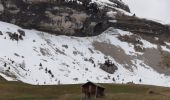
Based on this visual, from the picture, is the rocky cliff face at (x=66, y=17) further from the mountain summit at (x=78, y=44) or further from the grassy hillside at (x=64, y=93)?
the grassy hillside at (x=64, y=93)

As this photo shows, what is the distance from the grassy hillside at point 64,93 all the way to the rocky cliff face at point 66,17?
7688 cm

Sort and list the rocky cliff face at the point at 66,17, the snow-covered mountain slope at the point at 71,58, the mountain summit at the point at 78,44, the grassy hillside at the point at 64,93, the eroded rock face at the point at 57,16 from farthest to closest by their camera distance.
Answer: the rocky cliff face at the point at 66,17 → the eroded rock face at the point at 57,16 → the mountain summit at the point at 78,44 → the snow-covered mountain slope at the point at 71,58 → the grassy hillside at the point at 64,93

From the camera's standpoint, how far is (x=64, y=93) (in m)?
83.4

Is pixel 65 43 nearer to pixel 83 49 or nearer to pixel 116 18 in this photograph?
pixel 83 49

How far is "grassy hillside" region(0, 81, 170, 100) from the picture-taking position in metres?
72.0

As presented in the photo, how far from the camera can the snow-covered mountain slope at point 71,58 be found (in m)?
129

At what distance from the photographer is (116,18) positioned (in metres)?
193

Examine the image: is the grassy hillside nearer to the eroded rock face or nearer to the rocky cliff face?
the eroded rock face

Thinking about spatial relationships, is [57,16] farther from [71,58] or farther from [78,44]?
[71,58]

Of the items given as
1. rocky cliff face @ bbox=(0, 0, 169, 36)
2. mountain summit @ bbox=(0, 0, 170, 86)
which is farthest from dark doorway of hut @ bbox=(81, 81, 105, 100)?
rocky cliff face @ bbox=(0, 0, 169, 36)

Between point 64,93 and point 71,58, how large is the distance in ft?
215

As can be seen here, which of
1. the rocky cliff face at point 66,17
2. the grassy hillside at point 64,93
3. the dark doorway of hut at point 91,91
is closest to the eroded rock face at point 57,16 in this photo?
the rocky cliff face at point 66,17

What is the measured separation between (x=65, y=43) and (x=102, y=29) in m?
26.0

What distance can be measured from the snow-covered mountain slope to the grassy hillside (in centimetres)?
2916
